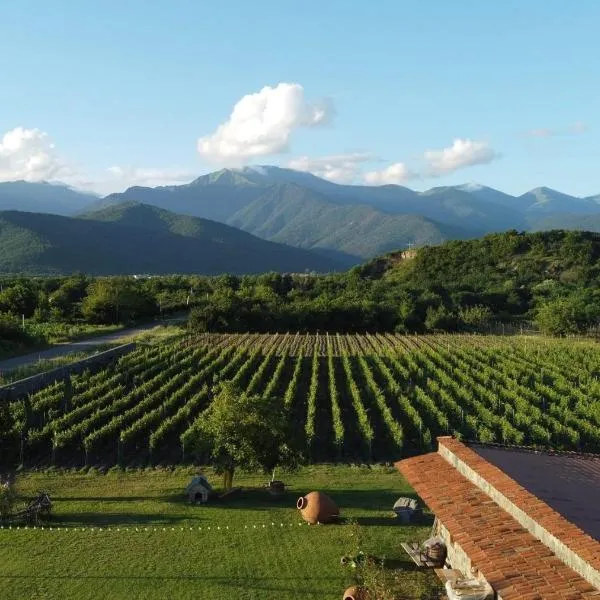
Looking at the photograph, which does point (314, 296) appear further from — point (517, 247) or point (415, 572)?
point (415, 572)

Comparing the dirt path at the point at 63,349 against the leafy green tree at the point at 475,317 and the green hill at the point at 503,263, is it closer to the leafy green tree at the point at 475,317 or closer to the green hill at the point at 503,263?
the leafy green tree at the point at 475,317

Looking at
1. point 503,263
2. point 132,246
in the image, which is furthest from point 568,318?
point 132,246

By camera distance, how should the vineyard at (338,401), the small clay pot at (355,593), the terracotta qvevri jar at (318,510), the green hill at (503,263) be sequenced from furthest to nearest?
1. the green hill at (503,263)
2. the vineyard at (338,401)
3. the terracotta qvevri jar at (318,510)
4. the small clay pot at (355,593)

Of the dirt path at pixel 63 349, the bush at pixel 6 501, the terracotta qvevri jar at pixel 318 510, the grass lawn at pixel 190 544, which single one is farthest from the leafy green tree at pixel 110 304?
the terracotta qvevri jar at pixel 318 510

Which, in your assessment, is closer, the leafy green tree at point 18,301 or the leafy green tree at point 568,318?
the leafy green tree at point 568,318

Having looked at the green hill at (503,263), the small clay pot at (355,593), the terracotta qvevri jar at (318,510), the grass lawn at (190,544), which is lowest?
the grass lawn at (190,544)

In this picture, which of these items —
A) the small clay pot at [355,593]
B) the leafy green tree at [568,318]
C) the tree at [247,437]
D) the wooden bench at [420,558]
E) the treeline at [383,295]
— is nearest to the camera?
the small clay pot at [355,593]

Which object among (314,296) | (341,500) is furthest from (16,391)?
(314,296)
